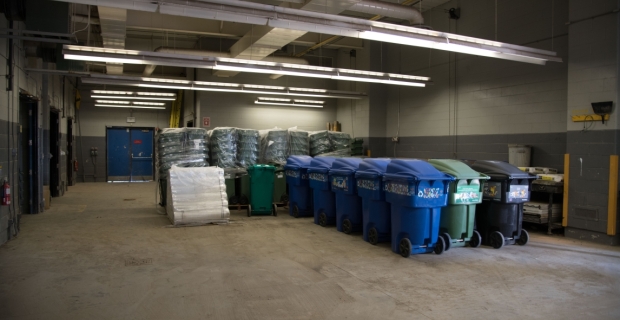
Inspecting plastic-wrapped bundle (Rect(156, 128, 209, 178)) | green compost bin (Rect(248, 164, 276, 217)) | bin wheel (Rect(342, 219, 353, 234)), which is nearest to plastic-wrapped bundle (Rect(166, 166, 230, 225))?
green compost bin (Rect(248, 164, 276, 217))

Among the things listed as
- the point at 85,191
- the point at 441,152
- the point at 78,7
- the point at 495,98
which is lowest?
the point at 85,191

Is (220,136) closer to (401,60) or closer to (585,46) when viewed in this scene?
(401,60)

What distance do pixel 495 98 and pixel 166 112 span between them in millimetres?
13394

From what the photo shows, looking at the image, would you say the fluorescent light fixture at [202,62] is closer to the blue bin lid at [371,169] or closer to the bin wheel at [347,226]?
the blue bin lid at [371,169]

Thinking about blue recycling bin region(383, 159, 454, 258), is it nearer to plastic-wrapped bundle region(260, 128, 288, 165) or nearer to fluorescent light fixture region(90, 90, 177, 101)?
plastic-wrapped bundle region(260, 128, 288, 165)

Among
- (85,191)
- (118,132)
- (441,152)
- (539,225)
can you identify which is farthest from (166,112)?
(539,225)

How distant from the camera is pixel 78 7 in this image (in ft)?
29.9

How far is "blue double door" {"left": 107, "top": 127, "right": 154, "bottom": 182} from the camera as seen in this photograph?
17859 mm

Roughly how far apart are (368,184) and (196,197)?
10.8 ft

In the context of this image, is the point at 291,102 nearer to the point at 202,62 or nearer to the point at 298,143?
the point at 298,143

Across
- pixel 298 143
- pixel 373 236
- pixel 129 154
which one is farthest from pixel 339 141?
pixel 129 154

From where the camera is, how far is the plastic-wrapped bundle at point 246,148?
32.9 feet

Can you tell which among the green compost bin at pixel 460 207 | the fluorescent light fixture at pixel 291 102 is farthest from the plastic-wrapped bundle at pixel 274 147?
the green compost bin at pixel 460 207

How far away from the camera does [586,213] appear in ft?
23.0
